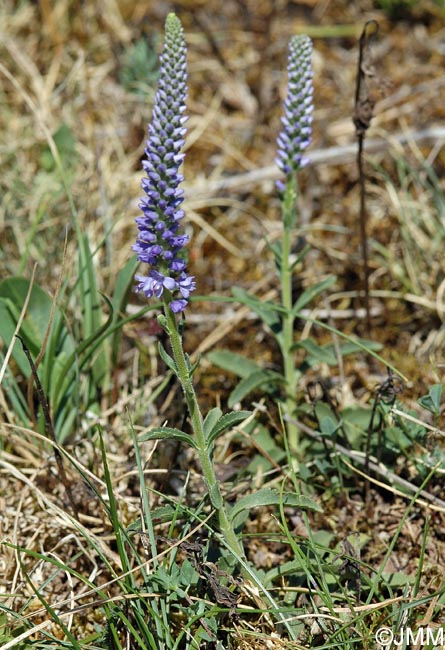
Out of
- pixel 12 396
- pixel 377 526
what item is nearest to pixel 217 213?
pixel 12 396

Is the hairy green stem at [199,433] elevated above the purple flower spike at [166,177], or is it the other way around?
the purple flower spike at [166,177]

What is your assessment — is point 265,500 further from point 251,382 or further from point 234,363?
point 234,363

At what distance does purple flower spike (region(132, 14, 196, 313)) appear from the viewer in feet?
7.75

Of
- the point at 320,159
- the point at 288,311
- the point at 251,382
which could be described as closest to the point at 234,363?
the point at 251,382

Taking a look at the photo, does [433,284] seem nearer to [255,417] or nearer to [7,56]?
[255,417]

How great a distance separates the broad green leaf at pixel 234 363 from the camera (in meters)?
3.83

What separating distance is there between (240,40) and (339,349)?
333 cm

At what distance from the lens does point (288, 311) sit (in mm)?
3428

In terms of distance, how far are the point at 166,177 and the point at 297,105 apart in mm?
1131

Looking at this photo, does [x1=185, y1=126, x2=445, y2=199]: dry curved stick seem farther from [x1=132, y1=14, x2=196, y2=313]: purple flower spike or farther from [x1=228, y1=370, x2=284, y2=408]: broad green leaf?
[x1=132, y1=14, x2=196, y2=313]: purple flower spike

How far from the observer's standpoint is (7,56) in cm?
569

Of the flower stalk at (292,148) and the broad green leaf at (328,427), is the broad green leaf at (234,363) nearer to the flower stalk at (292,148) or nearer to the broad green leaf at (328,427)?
the flower stalk at (292,148)

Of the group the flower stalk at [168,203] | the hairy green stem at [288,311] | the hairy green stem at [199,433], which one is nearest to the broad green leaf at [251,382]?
the hairy green stem at [288,311]

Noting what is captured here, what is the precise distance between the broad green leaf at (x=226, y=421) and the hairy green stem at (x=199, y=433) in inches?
1.3
